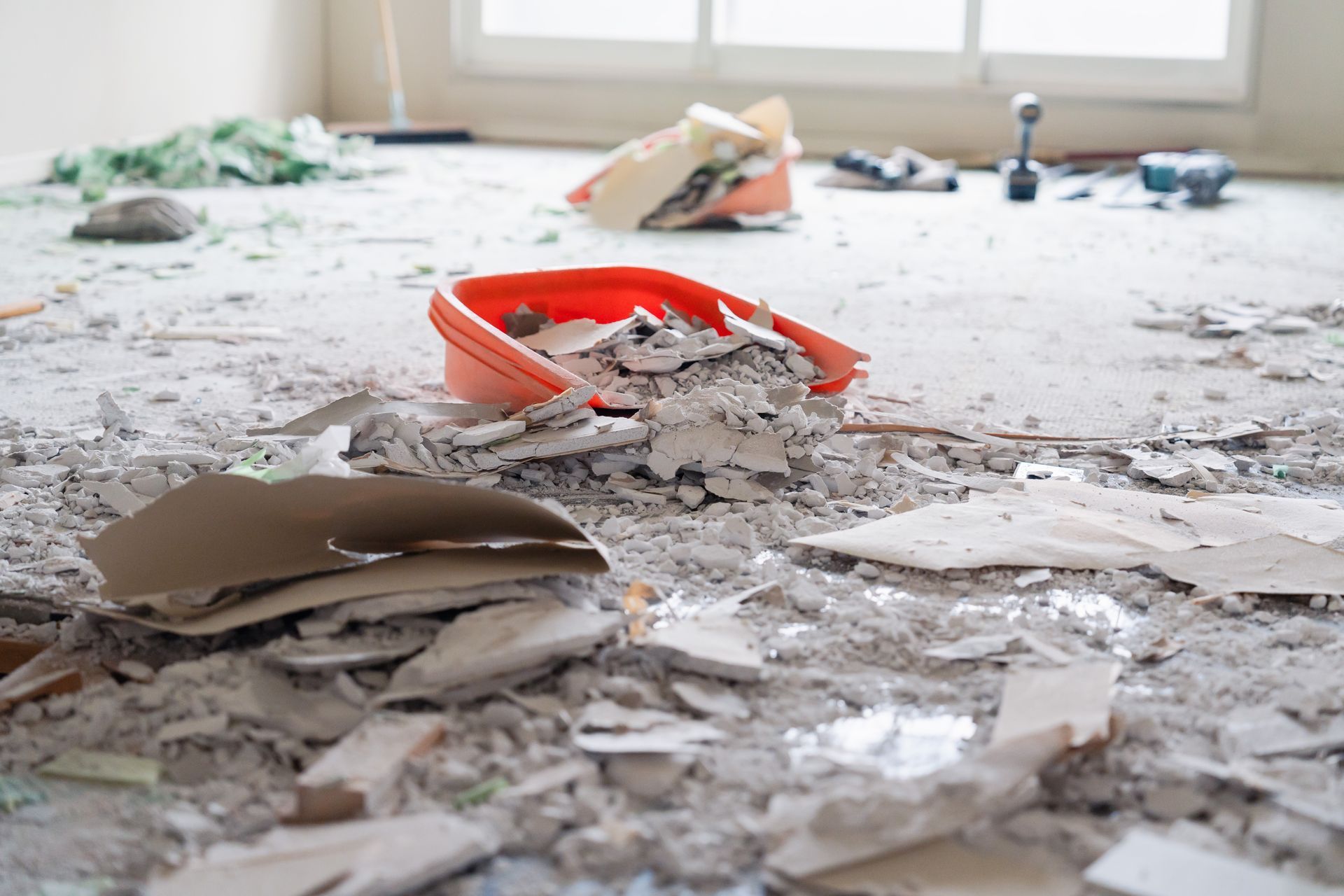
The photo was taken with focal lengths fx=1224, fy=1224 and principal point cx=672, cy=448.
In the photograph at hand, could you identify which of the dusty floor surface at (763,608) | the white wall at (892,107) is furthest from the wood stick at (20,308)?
the white wall at (892,107)

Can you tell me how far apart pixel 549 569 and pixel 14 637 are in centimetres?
→ 63

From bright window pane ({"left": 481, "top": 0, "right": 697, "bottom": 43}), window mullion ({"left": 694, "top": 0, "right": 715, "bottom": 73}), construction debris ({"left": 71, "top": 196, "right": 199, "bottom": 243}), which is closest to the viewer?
construction debris ({"left": 71, "top": 196, "right": 199, "bottom": 243})

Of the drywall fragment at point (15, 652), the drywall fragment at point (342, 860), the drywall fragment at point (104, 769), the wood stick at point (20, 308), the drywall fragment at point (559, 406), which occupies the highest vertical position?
the drywall fragment at point (559, 406)

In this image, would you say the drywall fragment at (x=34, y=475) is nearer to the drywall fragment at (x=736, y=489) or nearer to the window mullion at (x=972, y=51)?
the drywall fragment at (x=736, y=489)

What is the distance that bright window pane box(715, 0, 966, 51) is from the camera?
636 cm

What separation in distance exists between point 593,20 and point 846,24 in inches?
55.9

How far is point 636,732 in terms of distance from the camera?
3.78 ft

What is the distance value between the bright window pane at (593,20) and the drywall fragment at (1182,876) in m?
6.22

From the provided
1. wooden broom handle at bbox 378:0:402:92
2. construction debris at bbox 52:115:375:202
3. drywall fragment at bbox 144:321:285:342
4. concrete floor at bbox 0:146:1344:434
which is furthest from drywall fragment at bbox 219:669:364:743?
wooden broom handle at bbox 378:0:402:92

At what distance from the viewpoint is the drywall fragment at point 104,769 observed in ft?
3.67

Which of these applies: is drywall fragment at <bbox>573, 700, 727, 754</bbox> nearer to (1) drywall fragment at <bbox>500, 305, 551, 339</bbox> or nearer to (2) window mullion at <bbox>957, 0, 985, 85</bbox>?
(1) drywall fragment at <bbox>500, 305, 551, 339</bbox>

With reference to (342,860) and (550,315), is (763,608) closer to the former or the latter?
(342,860)

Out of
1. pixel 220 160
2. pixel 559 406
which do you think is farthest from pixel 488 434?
pixel 220 160

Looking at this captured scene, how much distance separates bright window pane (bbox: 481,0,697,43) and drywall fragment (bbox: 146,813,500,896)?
620cm
